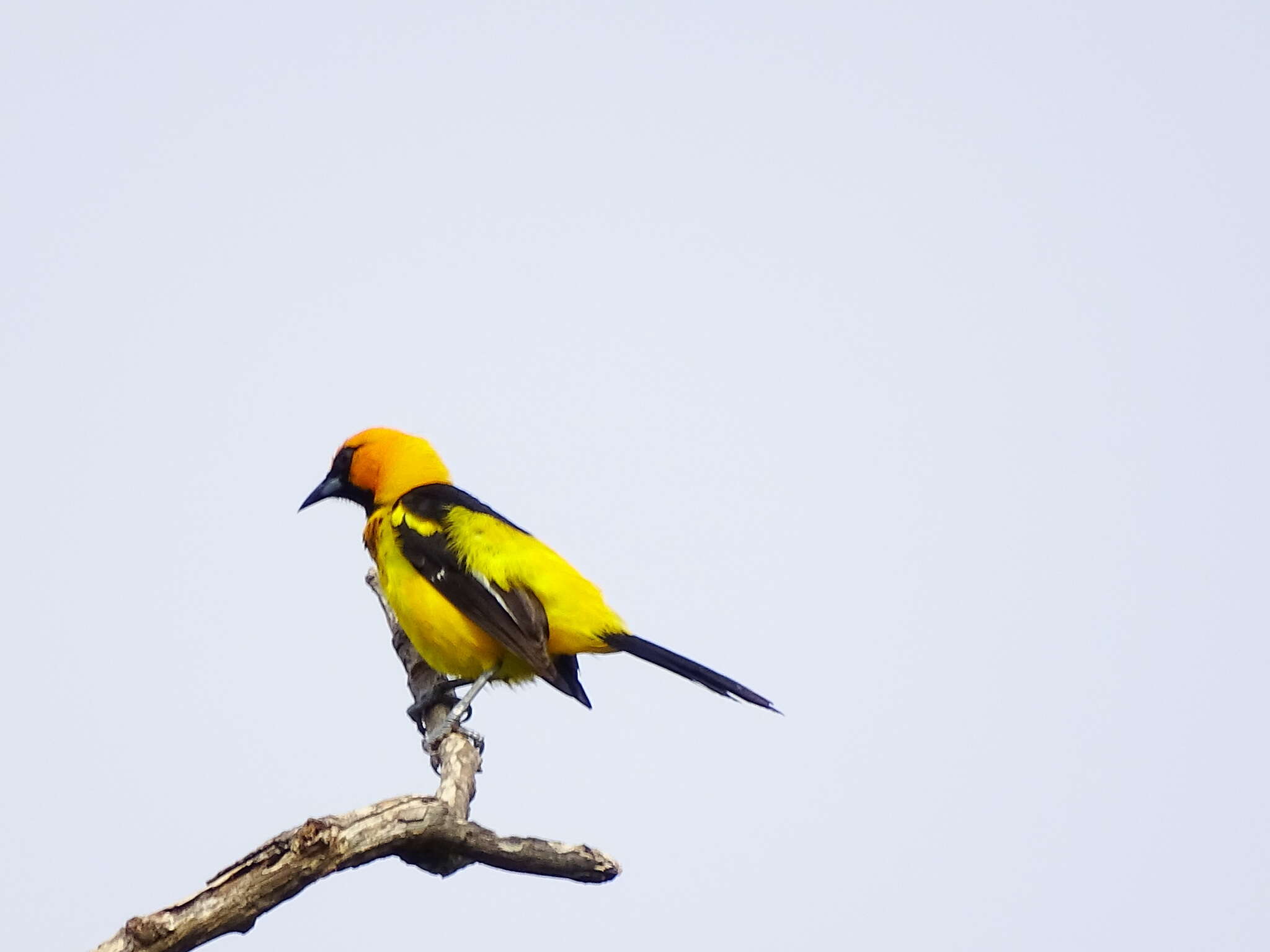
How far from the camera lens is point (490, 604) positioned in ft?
22.6

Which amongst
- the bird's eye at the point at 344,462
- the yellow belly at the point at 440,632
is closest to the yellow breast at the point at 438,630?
→ the yellow belly at the point at 440,632

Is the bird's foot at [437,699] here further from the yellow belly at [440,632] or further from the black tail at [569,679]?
the black tail at [569,679]

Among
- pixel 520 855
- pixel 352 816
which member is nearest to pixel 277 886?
pixel 352 816

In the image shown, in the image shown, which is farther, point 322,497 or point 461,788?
point 322,497

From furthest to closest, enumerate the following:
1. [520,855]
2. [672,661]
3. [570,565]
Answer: [570,565] → [672,661] → [520,855]

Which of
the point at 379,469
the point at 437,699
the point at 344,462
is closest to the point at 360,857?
the point at 437,699

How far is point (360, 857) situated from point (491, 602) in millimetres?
2131

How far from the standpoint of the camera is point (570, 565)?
24.2 ft

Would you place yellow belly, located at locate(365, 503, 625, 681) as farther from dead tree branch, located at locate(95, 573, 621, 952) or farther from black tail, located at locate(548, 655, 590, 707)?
dead tree branch, located at locate(95, 573, 621, 952)

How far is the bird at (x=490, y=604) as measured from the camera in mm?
6797

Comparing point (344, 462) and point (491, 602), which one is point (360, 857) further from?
point (344, 462)

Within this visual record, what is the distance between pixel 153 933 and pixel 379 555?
134 inches

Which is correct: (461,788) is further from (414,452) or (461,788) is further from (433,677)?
(414,452)

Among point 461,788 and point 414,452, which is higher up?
point 414,452
